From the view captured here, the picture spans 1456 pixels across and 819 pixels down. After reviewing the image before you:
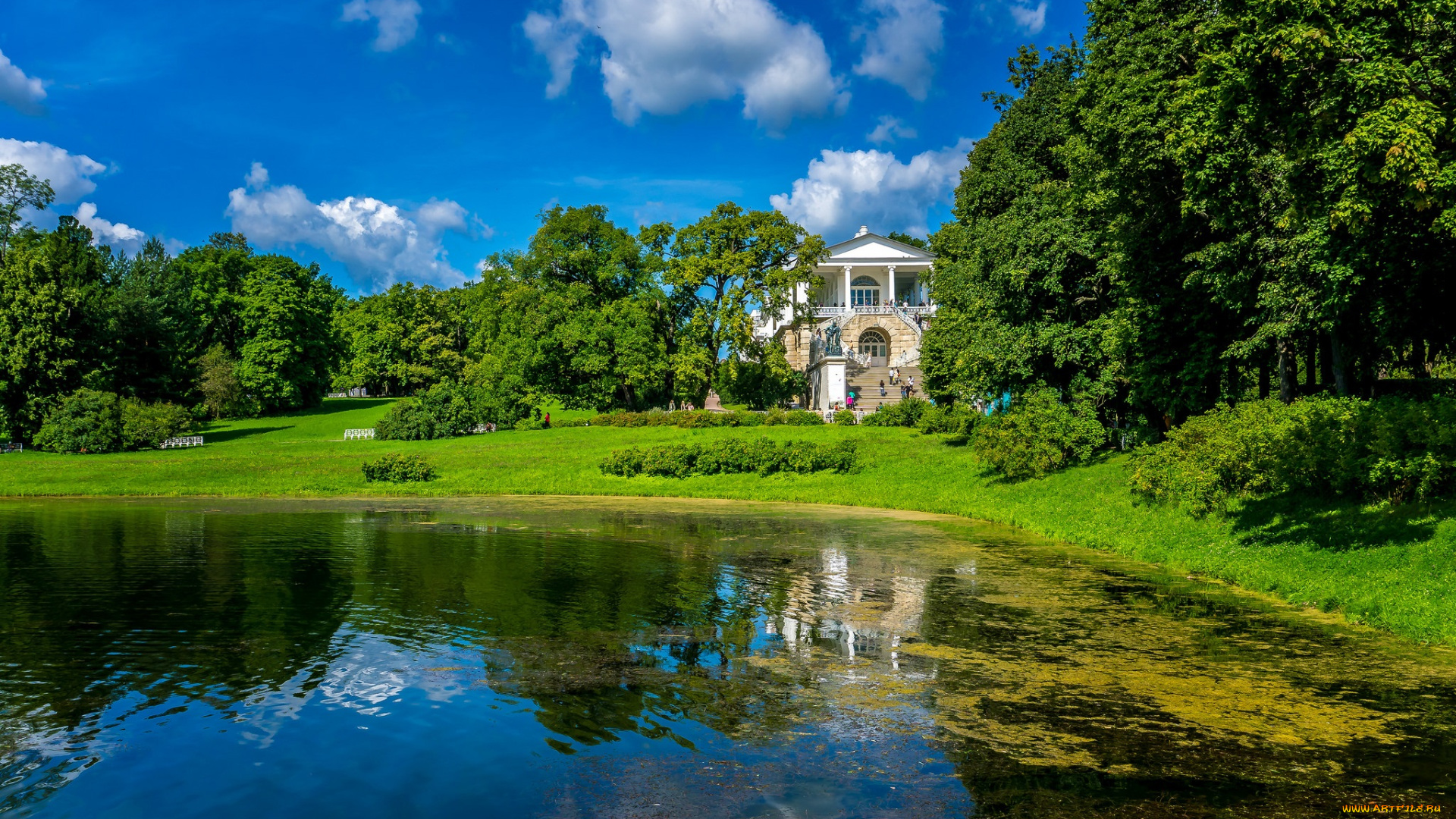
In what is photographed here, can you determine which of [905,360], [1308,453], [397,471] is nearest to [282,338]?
[397,471]

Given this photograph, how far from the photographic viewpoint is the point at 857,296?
270ft

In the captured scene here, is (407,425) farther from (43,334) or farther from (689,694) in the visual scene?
(689,694)

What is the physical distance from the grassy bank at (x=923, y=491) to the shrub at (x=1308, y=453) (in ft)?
1.64

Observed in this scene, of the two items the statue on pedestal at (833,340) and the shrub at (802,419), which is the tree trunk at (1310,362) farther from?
the statue on pedestal at (833,340)

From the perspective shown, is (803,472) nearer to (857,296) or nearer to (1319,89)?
(1319,89)

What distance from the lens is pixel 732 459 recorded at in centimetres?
3362

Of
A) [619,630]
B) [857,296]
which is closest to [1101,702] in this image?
[619,630]

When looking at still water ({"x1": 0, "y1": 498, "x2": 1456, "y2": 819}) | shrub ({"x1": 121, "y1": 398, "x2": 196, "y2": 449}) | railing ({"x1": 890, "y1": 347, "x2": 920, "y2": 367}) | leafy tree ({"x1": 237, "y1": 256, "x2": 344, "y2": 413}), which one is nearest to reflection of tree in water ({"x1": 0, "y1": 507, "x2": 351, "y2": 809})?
still water ({"x1": 0, "y1": 498, "x2": 1456, "y2": 819})

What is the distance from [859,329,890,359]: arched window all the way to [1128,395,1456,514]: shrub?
49101mm

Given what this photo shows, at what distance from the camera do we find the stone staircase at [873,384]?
5831 cm

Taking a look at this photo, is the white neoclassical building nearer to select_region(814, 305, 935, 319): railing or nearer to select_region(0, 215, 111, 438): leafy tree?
select_region(814, 305, 935, 319): railing

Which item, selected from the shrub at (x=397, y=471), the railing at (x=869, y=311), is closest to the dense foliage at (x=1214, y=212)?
the shrub at (x=397, y=471)

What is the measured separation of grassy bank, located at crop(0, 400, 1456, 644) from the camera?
43.5 ft

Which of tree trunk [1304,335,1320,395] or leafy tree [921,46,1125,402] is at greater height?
leafy tree [921,46,1125,402]
